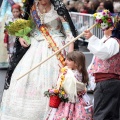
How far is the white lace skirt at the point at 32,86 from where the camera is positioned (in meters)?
8.20

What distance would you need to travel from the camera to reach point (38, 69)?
8.36 metres

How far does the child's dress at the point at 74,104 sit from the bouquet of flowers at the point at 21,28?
965mm

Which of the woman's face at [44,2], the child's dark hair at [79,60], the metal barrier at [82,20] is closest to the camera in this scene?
the child's dark hair at [79,60]

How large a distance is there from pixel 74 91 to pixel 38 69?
0.83 m

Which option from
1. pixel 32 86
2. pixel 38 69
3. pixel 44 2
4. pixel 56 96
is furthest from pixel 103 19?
pixel 32 86

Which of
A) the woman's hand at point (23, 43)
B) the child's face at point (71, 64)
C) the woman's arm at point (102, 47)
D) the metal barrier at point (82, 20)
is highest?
the woman's arm at point (102, 47)

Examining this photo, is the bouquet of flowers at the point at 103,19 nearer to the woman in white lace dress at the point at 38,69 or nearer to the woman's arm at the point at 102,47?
the woman's arm at the point at 102,47

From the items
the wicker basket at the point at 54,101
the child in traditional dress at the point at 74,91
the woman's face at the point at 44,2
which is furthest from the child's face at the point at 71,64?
the woman's face at the point at 44,2

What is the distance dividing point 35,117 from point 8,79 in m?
0.69

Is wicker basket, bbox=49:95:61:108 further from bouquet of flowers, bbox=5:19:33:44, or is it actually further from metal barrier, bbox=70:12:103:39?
metal barrier, bbox=70:12:103:39

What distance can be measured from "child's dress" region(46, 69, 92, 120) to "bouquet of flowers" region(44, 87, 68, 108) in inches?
2.0

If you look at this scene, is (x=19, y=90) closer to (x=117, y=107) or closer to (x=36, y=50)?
(x=36, y=50)

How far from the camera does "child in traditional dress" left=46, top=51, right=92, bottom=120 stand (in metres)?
7.69

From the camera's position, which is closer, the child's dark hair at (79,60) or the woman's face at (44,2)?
the child's dark hair at (79,60)
